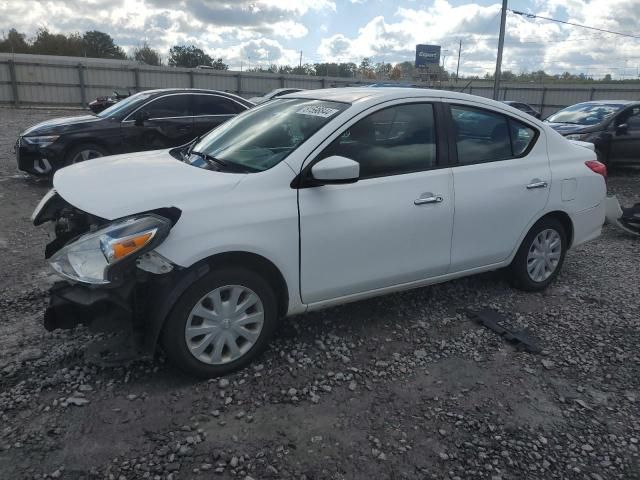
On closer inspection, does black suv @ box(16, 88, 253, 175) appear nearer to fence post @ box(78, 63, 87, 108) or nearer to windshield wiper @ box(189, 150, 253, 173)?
windshield wiper @ box(189, 150, 253, 173)

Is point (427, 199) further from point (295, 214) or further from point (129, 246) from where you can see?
point (129, 246)

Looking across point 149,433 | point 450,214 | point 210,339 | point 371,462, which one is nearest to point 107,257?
point 210,339

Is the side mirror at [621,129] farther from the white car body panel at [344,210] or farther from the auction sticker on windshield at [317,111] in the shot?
the auction sticker on windshield at [317,111]

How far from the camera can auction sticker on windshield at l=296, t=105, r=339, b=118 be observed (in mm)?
3623

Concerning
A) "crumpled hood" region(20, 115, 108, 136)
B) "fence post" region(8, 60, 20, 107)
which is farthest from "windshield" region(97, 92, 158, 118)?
"fence post" region(8, 60, 20, 107)

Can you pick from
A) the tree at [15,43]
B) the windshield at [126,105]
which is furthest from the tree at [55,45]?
the windshield at [126,105]

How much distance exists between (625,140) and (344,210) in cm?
973

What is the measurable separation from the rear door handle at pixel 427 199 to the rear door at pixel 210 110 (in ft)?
21.5

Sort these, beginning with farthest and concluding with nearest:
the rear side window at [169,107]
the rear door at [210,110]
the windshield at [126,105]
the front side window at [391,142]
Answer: the rear door at [210,110]
the rear side window at [169,107]
the windshield at [126,105]
the front side window at [391,142]

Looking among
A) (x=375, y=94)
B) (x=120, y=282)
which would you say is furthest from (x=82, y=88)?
(x=120, y=282)

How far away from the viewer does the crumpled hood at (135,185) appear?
117 inches

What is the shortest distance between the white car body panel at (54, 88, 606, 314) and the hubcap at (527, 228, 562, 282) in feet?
0.88

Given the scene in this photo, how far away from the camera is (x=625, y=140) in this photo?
35.1 feet

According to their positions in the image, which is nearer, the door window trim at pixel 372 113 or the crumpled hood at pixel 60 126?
the door window trim at pixel 372 113
